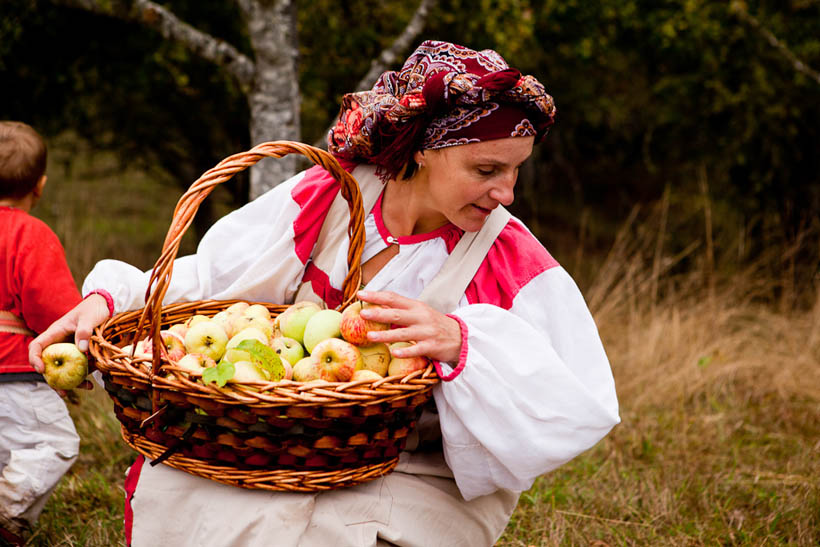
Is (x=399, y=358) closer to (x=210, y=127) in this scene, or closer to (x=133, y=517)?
(x=133, y=517)

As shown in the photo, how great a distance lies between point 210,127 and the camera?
7215 millimetres

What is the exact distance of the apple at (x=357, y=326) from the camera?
191 cm

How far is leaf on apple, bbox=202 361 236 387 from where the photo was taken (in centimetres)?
163

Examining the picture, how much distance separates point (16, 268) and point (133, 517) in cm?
106

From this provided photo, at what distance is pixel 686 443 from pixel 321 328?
259 cm

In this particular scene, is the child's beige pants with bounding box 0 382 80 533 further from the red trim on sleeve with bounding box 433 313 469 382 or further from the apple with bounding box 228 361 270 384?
the red trim on sleeve with bounding box 433 313 469 382

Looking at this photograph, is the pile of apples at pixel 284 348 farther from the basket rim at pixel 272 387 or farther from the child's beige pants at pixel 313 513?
the child's beige pants at pixel 313 513

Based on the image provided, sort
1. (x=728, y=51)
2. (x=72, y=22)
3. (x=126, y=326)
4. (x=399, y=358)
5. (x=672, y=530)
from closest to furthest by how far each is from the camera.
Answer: (x=399, y=358)
(x=126, y=326)
(x=672, y=530)
(x=72, y=22)
(x=728, y=51)

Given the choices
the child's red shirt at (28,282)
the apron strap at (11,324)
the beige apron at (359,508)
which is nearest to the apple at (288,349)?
the beige apron at (359,508)

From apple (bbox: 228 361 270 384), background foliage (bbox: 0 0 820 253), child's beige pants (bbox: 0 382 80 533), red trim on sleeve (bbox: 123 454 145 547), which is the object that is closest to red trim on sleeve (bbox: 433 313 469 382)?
apple (bbox: 228 361 270 384)

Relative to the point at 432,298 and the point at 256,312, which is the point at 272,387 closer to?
the point at 256,312

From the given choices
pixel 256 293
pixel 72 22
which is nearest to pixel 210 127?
pixel 72 22

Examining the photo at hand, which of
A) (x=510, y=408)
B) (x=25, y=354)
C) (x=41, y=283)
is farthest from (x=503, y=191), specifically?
(x=25, y=354)

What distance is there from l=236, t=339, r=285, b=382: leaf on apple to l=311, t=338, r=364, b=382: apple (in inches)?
4.3
